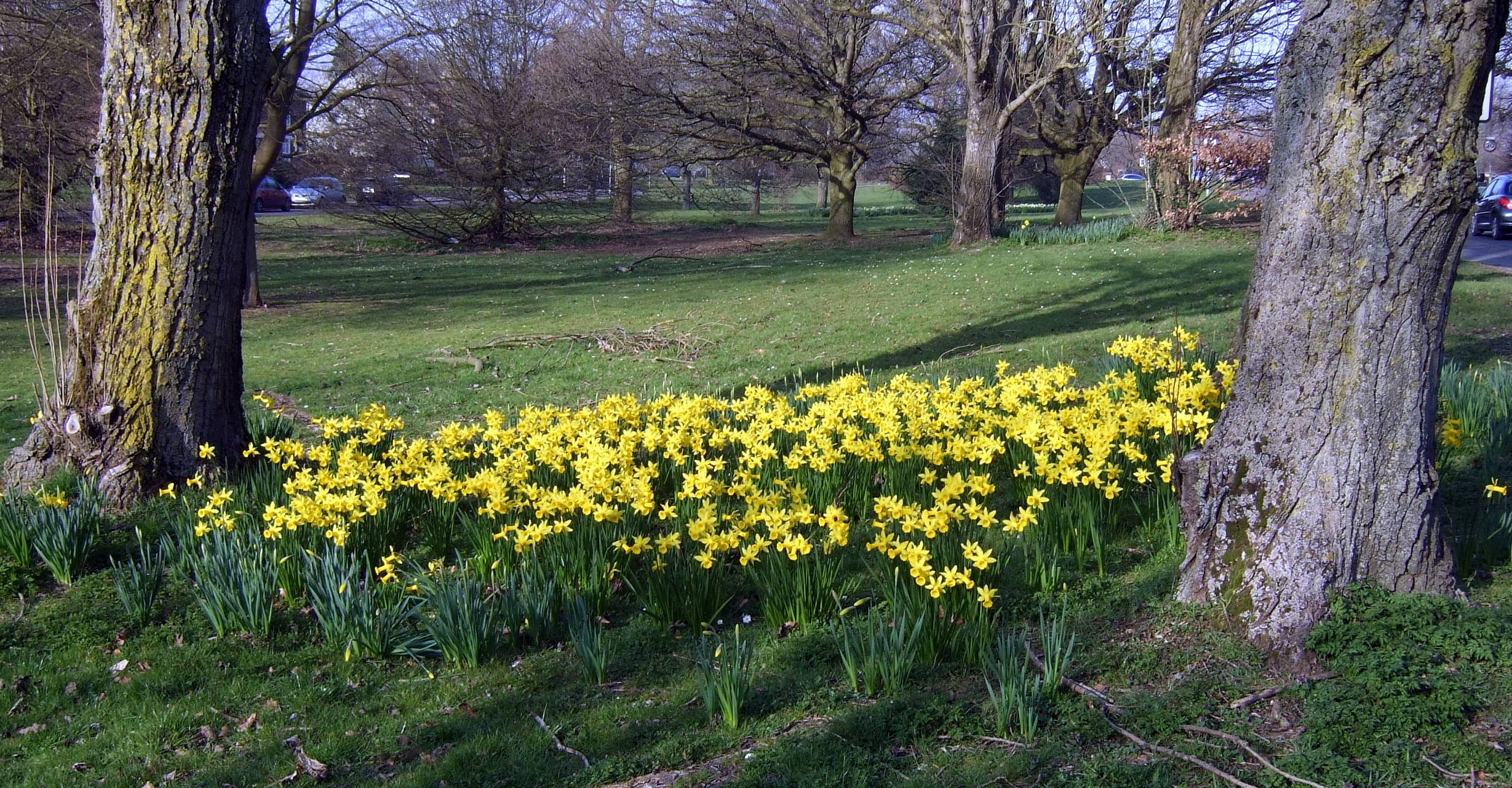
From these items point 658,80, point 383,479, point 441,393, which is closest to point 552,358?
point 441,393

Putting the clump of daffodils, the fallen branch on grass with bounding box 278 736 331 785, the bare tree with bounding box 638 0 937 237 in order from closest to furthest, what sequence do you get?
1. the fallen branch on grass with bounding box 278 736 331 785
2. the clump of daffodils
3. the bare tree with bounding box 638 0 937 237

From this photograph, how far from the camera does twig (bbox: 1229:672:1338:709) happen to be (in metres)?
3.25

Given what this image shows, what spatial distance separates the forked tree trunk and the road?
56.3ft

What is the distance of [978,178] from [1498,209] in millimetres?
12560

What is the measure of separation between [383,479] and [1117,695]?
11.5ft

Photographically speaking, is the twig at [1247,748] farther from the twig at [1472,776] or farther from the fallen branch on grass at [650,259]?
the fallen branch on grass at [650,259]

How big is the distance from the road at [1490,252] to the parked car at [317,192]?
27289mm

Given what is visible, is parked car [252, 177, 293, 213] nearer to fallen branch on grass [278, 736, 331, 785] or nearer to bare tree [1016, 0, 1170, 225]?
bare tree [1016, 0, 1170, 225]

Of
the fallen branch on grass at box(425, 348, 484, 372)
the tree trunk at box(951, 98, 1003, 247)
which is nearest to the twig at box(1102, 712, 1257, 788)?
the fallen branch on grass at box(425, 348, 484, 372)

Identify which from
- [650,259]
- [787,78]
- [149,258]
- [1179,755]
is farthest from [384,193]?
[1179,755]

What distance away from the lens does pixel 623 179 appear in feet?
104

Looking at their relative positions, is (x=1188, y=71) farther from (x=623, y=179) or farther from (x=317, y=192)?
(x=317, y=192)

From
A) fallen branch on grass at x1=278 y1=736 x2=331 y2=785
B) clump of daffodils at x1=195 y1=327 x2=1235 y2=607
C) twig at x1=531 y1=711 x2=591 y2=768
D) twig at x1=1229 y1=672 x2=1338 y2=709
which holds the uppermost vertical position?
clump of daffodils at x1=195 y1=327 x2=1235 y2=607

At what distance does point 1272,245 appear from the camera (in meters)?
3.75
